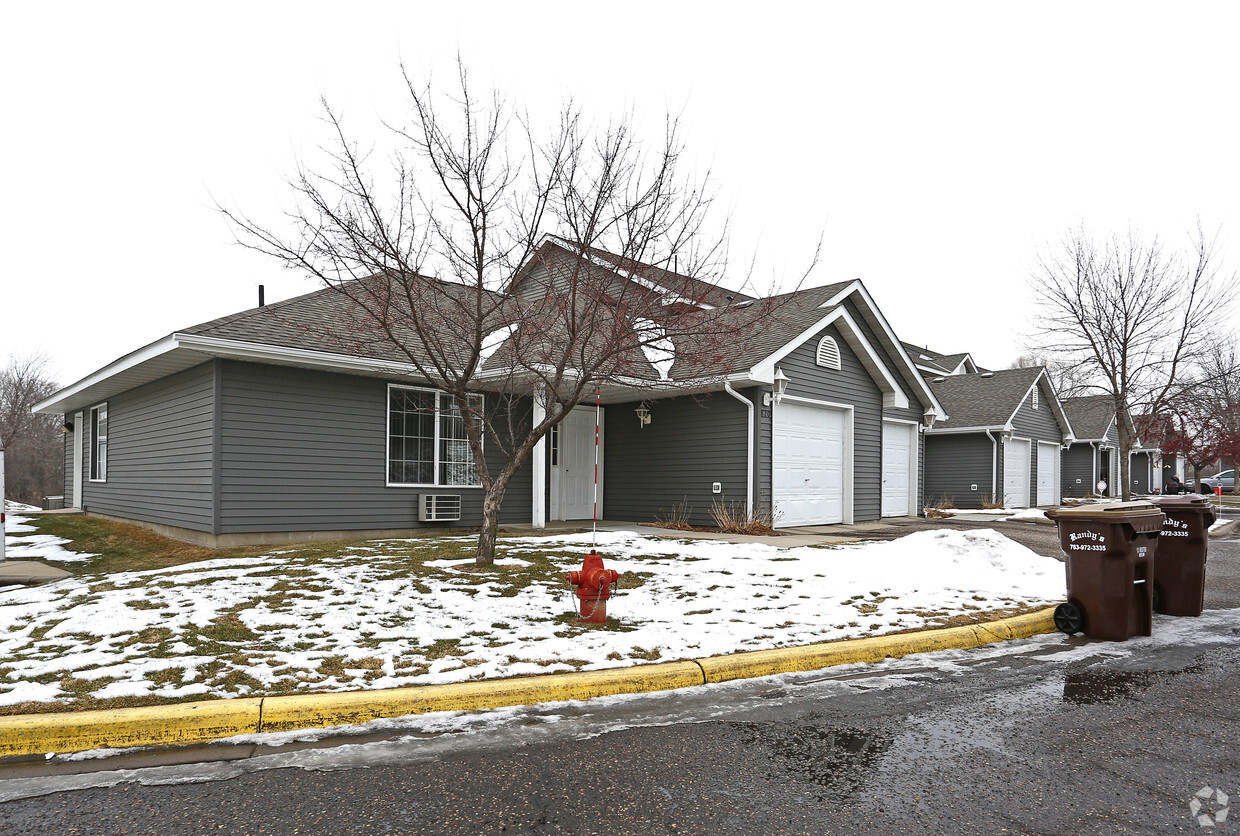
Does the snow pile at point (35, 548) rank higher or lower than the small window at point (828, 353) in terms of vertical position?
lower

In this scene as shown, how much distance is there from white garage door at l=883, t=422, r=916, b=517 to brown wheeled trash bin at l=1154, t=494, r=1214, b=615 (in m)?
10.5

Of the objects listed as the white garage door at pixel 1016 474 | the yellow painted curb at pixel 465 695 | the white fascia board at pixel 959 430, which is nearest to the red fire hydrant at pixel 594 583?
the yellow painted curb at pixel 465 695

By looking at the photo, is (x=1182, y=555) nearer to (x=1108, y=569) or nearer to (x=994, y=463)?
(x=1108, y=569)

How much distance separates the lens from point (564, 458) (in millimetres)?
15812

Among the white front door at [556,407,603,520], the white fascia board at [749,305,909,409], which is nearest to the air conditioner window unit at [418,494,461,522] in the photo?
the white front door at [556,407,603,520]

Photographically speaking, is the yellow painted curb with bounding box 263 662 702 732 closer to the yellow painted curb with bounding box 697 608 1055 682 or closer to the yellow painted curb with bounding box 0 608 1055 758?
the yellow painted curb with bounding box 0 608 1055 758

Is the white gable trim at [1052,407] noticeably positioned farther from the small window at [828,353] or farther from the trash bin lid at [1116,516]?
the trash bin lid at [1116,516]

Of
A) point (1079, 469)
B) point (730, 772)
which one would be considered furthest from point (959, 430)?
point (730, 772)

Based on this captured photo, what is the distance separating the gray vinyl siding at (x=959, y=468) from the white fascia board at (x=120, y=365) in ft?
75.2

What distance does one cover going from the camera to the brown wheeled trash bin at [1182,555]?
7.92 meters

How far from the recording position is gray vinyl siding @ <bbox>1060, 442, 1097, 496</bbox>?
3400 centimetres

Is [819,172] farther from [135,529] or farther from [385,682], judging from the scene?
[135,529]

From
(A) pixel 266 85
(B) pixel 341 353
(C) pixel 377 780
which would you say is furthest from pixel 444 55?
(C) pixel 377 780

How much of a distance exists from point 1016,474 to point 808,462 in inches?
585
